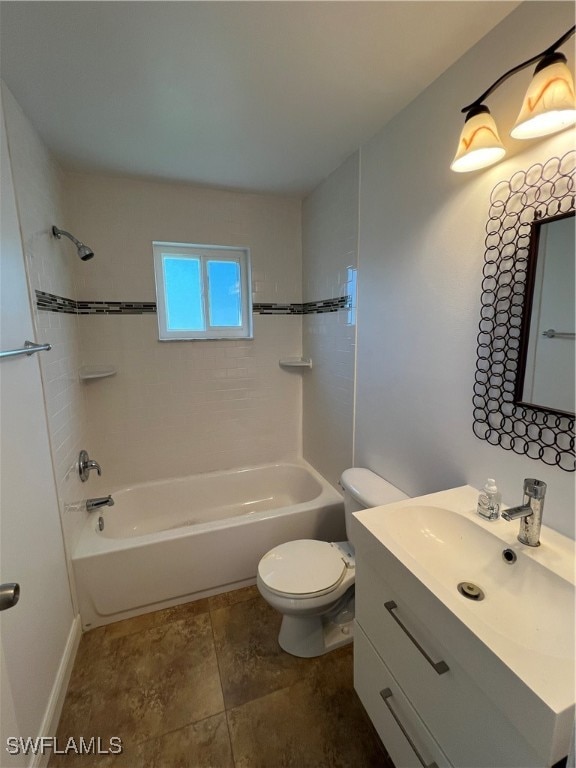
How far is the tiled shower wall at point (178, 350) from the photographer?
6.94ft

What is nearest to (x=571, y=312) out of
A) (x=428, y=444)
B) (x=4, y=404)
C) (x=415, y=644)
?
(x=428, y=444)

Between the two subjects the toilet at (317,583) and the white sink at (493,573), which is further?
the toilet at (317,583)

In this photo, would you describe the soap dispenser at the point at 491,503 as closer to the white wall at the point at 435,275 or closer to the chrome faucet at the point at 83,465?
the white wall at the point at 435,275

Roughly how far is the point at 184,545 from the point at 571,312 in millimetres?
1892

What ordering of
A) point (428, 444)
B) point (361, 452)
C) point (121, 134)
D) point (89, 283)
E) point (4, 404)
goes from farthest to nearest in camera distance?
1. point (89, 283)
2. point (361, 452)
3. point (121, 134)
4. point (428, 444)
5. point (4, 404)

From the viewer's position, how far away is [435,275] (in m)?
1.33

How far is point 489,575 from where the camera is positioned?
96 centimetres

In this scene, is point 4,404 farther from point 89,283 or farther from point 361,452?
point 361,452


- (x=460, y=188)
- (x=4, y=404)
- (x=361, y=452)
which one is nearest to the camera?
(x=4, y=404)

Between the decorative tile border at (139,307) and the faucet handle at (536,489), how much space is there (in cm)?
129

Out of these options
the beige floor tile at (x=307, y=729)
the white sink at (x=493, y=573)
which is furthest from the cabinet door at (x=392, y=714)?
the white sink at (x=493, y=573)

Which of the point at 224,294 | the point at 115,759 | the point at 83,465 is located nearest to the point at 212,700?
the point at 115,759

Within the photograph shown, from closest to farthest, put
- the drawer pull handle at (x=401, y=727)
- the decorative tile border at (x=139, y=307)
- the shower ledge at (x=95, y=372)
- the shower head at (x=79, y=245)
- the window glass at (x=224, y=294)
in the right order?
the drawer pull handle at (x=401, y=727) → the shower head at (x=79, y=245) → the decorative tile border at (x=139, y=307) → the shower ledge at (x=95, y=372) → the window glass at (x=224, y=294)
